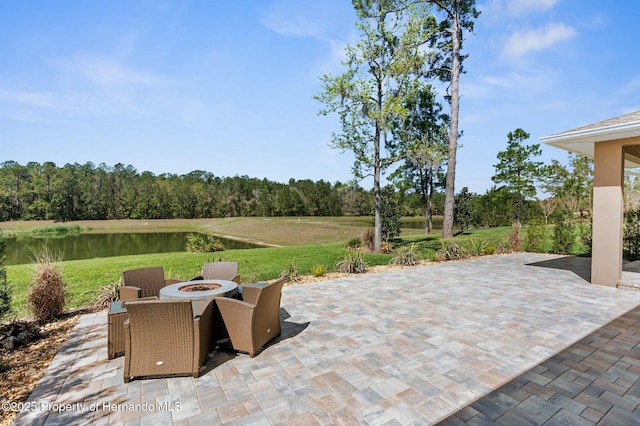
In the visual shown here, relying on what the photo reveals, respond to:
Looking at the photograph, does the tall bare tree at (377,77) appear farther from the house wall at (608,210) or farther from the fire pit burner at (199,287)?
the fire pit burner at (199,287)

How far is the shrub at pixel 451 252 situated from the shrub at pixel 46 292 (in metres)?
9.04

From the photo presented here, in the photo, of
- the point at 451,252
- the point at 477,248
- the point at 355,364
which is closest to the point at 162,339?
the point at 355,364

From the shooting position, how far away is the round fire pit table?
11.0 feet

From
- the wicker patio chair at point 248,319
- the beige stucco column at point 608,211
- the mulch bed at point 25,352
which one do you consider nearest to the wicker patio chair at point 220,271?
the wicker patio chair at point 248,319

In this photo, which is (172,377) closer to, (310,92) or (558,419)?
(558,419)

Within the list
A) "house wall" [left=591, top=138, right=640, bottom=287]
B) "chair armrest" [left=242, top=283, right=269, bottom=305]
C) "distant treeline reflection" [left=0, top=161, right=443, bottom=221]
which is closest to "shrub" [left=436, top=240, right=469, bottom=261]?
"house wall" [left=591, top=138, right=640, bottom=287]

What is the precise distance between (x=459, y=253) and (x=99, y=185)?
58.7m

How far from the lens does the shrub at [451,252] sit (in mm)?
9555

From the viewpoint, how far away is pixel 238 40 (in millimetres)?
9227

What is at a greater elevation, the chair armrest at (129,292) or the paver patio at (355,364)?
the chair armrest at (129,292)

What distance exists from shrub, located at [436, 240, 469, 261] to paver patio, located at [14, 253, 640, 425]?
3.80 metres

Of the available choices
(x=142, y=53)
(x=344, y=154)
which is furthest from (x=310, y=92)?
(x=142, y=53)

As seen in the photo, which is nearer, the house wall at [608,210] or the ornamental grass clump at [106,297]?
the ornamental grass clump at [106,297]

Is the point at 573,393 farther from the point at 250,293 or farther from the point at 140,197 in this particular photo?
the point at 140,197
